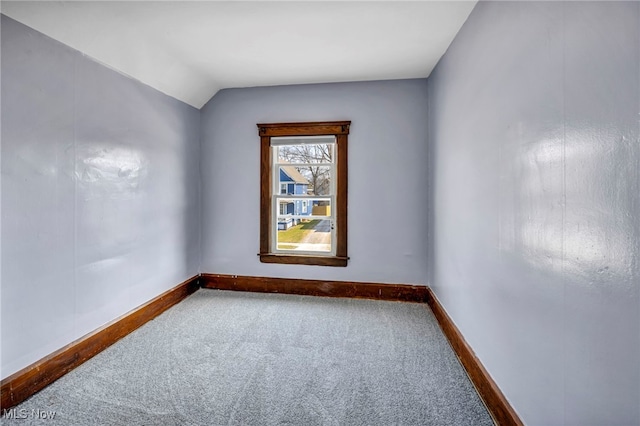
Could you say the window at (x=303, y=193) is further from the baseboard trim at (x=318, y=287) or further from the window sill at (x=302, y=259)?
the baseboard trim at (x=318, y=287)

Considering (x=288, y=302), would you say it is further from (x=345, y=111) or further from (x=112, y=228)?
(x=345, y=111)

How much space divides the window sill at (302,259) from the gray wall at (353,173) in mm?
72

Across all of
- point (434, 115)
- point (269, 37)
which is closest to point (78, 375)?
point (269, 37)

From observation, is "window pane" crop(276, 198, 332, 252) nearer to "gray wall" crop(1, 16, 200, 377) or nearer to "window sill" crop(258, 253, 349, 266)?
"window sill" crop(258, 253, 349, 266)

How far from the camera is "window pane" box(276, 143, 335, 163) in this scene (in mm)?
3656

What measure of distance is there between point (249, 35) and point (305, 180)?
1.69 m

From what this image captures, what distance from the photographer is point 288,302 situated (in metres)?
3.39

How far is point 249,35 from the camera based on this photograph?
7.95 feet

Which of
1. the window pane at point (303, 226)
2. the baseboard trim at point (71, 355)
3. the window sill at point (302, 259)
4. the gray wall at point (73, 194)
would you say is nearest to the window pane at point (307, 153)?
the window pane at point (303, 226)

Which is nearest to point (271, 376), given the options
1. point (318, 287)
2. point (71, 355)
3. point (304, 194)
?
point (71, 355)

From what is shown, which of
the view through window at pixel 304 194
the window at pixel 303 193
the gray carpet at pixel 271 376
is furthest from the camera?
the view through window at pixel 304 194

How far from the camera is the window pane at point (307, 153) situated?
3.66m

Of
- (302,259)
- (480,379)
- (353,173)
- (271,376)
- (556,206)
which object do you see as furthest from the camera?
(302,259)

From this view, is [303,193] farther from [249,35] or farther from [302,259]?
[249,35]
